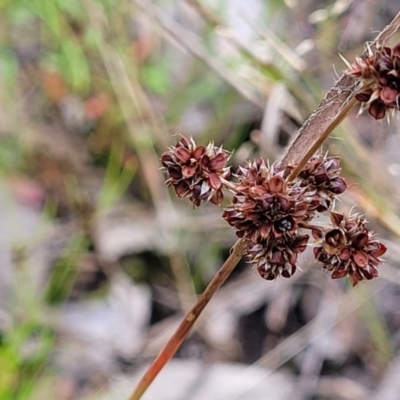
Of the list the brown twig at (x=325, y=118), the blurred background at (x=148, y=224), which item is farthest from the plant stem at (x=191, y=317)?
the blurred background at (x=148, y=224)

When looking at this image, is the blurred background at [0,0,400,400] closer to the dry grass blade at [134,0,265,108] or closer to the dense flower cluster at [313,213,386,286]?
the dry grass blade at [134,0,265,108]

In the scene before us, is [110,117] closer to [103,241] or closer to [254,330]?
[103,241]

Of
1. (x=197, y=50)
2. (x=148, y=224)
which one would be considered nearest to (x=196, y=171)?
(x=197, y=50)

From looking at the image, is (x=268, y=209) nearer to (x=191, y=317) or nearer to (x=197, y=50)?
(x=191, y=317)

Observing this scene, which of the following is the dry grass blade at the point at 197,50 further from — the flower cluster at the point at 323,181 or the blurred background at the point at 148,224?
the flower cluster at the point at 323,181

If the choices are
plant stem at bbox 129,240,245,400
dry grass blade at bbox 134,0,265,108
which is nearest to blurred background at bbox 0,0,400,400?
dry grass blade at bbox 134,0,265,108

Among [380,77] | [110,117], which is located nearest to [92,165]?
[110,117]
